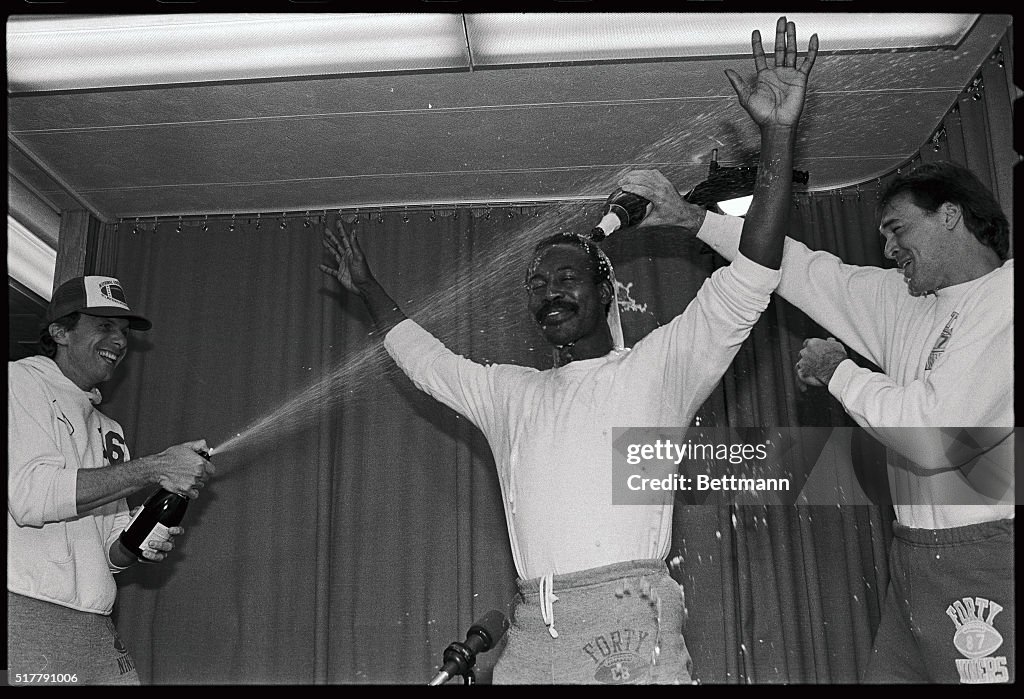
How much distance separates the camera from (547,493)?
2113 mm

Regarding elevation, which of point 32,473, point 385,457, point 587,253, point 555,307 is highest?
point 587,253

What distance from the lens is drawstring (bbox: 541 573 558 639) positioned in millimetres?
2035

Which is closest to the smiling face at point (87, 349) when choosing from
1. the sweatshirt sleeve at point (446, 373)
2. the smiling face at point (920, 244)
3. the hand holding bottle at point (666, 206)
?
the sweatshirt sleeve at point (446, 373)

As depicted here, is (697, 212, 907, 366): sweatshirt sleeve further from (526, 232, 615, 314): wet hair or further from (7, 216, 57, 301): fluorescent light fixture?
(7, 216, 57, 301): fluorescent light fixture

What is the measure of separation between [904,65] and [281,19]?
1.44 meters

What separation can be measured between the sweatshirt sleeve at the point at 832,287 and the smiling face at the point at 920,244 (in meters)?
0.08

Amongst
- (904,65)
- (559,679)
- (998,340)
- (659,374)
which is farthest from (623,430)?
(904,65)

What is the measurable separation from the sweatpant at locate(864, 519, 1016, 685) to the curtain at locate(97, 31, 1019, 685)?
37 centimetres

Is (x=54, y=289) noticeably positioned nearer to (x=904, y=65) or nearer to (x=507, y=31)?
(x=507, y=31)

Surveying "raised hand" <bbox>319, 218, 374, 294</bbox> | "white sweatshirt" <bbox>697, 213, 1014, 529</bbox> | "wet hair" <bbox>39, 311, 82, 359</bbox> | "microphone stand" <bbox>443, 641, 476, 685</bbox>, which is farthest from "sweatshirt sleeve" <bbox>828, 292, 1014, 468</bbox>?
"wet hair" <bbox>39, 311, 82, 359</bbox>

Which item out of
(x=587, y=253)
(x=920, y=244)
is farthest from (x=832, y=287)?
(x=587, y=253)

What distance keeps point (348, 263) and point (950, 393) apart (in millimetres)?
1434

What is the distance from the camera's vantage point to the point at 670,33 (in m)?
2.36

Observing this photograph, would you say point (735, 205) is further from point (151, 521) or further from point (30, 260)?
point (30, 260)
